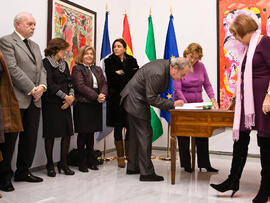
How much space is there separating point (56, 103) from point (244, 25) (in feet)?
6.91

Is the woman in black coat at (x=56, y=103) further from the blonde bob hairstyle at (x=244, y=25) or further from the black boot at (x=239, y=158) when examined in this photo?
the blonde bob hairstyle at (x=244, y=25)

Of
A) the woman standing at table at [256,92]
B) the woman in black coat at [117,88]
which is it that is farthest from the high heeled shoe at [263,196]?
the woman in black coat at [117,88]

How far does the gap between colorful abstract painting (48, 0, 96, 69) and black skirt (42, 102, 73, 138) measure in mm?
1055

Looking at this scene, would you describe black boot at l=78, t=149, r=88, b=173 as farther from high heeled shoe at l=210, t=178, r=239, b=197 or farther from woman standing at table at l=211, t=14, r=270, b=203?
woman standing at table at l=211, t=14, r=270, b=203

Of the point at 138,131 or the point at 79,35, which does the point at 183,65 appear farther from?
the point at 79,35

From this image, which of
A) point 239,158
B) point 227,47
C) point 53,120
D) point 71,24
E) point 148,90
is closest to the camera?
point 239,158

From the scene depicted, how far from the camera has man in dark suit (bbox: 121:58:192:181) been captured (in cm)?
290

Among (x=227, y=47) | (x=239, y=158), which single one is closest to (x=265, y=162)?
(x=239, y=158)

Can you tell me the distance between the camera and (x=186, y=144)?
3.59m

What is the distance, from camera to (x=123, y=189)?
2.77 meters

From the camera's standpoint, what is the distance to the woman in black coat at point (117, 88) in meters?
3.79

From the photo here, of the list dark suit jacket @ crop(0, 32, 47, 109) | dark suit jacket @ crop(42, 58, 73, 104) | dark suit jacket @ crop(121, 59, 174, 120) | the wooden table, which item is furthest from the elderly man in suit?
the wooden table

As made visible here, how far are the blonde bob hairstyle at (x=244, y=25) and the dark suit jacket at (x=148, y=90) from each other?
0.80 meters

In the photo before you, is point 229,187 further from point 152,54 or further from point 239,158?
point 152,54
